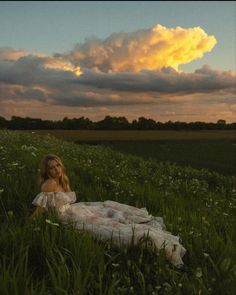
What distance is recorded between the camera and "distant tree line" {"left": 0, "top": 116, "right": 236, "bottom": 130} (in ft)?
352

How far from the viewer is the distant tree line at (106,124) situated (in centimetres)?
10731

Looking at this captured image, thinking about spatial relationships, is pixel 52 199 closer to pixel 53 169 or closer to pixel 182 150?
pixel 53 169

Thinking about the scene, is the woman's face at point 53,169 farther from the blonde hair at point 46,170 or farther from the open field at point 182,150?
the open field at point 182,150

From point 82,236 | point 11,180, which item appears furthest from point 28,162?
point 82,236

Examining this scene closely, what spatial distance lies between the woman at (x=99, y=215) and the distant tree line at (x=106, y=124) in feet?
308

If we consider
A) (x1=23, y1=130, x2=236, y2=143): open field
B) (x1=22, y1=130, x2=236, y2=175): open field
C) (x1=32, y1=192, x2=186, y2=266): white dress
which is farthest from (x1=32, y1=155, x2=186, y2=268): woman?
(x1=23, y1=130, x2=236, y2=143): open field

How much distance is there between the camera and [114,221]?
27.3 ft

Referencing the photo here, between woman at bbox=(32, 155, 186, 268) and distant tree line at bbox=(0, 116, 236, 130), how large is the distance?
93786 mm

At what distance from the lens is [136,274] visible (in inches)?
225

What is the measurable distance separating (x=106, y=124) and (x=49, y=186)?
11450 cm

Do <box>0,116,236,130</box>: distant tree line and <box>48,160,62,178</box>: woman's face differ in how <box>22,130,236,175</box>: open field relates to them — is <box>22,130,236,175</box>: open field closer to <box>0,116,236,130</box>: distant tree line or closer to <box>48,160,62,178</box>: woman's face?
<box>48,160,62,178</box>: woman's face

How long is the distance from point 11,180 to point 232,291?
253 inches

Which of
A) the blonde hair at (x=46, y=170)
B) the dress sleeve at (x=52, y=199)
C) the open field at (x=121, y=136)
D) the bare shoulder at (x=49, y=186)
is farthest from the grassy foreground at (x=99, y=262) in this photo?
the open field at (x=121, y=136)

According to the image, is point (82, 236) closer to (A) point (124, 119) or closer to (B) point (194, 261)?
(B) point (194, 261)
